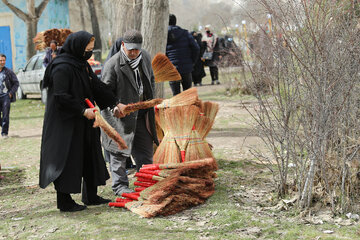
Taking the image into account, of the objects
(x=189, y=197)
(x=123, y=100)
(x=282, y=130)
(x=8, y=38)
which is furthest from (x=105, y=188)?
(x=8, y=38)

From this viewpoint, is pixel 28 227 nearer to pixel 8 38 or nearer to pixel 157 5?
pixel 157 5

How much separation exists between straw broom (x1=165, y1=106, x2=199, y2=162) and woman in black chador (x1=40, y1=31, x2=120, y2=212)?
123 centimetres

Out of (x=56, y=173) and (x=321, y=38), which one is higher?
(x=321, y=38)

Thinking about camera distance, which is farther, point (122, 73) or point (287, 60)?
point (122, 73)

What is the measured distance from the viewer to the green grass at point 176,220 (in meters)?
4.27

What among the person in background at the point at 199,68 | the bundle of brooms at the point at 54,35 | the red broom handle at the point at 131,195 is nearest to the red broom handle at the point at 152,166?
the red broom handle at the point at 131,195

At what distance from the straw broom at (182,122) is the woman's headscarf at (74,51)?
1.44 meters

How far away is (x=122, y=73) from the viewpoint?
5707mm

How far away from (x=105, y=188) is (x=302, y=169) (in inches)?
102

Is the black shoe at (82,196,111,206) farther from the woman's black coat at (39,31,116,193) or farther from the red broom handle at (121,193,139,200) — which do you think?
the woman's black coat at (39,31,116,193)

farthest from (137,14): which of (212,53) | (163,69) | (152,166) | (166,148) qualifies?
(212,53)

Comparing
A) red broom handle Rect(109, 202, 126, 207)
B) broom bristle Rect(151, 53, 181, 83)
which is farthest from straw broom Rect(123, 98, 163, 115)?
broom bristle Rect(151, 53, 181, 83)

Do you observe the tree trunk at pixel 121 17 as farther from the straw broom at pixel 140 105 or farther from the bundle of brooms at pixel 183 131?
the straw broom at pixel 140 105

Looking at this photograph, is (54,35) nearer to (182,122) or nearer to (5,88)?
(5,88)
